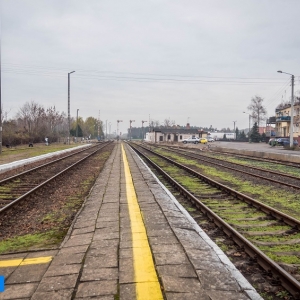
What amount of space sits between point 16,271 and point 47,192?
6971 millimetres

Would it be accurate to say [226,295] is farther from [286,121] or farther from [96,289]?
[286,121]

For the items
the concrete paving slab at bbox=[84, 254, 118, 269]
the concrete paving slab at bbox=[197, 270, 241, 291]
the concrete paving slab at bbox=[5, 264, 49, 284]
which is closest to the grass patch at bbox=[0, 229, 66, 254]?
the concrete paving slab at bbox=[5, 264, 49, 284]

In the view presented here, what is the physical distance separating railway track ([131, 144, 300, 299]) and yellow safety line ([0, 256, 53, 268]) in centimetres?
291

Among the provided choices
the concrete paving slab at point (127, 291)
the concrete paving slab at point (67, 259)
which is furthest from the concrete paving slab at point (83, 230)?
the concrete paving slab at point (127, 291)

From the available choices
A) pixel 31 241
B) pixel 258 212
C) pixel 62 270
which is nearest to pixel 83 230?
pixel 31 241

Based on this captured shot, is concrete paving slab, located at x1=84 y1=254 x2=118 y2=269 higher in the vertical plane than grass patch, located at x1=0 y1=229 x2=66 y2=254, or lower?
higher

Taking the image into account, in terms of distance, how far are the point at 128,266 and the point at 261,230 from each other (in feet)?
11.0

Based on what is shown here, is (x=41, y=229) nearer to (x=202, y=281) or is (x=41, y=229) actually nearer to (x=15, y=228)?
(x=15, y=228)

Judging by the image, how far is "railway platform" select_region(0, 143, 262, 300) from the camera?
349 cm

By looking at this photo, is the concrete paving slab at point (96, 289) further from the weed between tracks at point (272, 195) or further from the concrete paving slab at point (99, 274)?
the weed between tracks at point (272, 195)

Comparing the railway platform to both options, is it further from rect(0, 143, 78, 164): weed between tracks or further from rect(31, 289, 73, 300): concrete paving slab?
rect(0, 143, 78, 164): weed between tracks

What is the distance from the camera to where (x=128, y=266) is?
13.5 ft

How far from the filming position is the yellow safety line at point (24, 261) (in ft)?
14.7

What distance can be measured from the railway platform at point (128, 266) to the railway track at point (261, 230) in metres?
0.48
